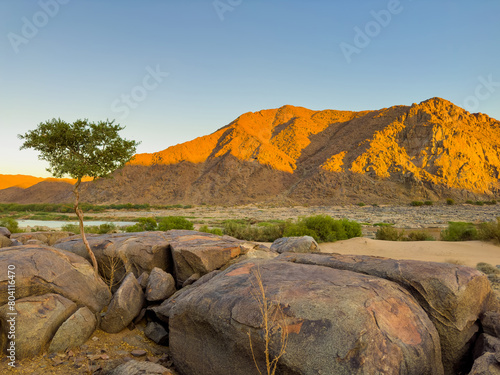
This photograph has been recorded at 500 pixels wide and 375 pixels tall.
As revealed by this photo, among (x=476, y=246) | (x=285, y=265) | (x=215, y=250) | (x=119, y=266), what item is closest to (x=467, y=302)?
(x=285, y=265)

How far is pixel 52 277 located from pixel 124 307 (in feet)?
5.43

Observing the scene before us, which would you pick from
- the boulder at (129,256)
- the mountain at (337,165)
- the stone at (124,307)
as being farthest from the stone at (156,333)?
the mountain at (337,165)

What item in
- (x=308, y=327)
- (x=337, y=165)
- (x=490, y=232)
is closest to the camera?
(x=308, y=327)

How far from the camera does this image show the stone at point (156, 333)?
631 centimetres

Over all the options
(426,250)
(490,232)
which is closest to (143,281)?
(426,250)

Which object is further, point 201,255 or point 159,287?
point 201,255

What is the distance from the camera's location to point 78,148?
8641mm

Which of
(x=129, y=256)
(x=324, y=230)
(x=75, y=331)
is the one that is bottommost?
(x=324, y=230)

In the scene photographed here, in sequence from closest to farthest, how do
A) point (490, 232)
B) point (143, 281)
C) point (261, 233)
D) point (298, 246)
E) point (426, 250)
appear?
point (143, 281)
point (298, 246)
point (426, 250)
point (490, 232)
point (261, 233)

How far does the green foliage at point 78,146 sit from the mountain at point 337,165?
6054cm

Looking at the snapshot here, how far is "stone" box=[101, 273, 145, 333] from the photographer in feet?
21.4

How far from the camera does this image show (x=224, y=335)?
14.7 ft

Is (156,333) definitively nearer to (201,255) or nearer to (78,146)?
(201,255)

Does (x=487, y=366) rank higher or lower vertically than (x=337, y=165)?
lower
